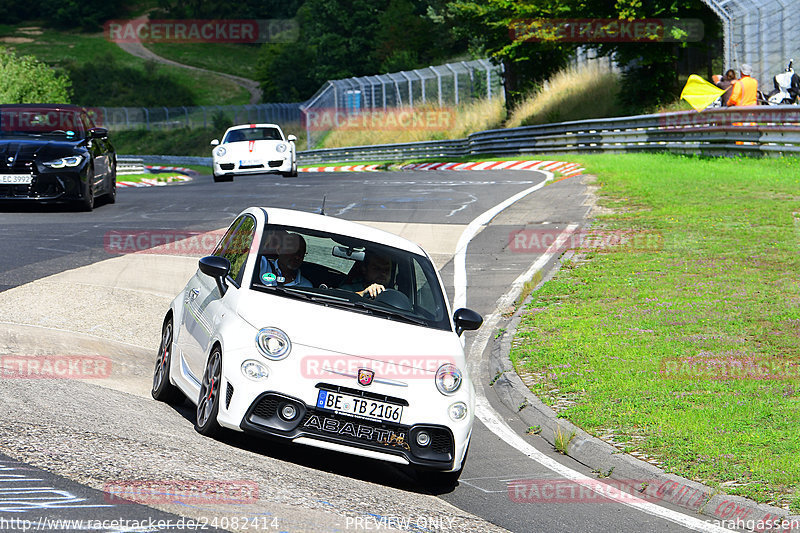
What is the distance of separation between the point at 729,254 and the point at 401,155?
1388 inches

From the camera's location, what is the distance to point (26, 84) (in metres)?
63.9

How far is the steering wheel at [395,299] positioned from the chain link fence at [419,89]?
43.3m

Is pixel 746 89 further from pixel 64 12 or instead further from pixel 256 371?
pixel 64 12

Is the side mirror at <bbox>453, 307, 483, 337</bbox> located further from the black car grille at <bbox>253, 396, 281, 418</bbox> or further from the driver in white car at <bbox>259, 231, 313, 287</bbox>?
the black car grille at <bbox>253, 396, 281, 418</bbox>

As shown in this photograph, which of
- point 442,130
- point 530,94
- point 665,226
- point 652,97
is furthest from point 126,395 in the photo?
point 442,130

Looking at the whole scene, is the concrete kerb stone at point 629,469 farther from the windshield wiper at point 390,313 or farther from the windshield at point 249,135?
the windshield at point 249,135

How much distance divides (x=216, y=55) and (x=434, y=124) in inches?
3138

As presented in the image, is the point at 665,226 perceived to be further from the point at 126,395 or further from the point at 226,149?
the point at 226,149

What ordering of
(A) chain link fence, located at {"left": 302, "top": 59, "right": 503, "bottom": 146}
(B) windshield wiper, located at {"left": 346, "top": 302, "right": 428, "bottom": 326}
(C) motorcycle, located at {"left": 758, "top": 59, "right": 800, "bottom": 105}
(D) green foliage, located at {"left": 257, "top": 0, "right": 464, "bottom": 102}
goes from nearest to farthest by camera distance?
1. (B) windshield wiper, located at {"left": 346, "top": 302, "right": 428, "bottom": 326}
2. (C) motorcycle, located at {"left": 758, "top": 59, "right": 800, "bottom": 105}
3. (A) chain link fence, located at {"left": 302, "top": 59, "right": 503, "bottom": 146}
4. (D) green foliage, located at {"left": 257, "top": 0, "right": 464, "bottom": 102}

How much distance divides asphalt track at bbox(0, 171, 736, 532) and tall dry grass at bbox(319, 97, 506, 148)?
3426cm

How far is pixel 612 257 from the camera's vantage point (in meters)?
15.1

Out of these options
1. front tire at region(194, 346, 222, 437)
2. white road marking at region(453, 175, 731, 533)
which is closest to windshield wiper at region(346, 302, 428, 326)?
front tire at region(194, 346, 222, 437)

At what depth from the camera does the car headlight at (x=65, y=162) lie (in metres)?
18.0

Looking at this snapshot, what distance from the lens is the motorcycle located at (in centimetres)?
2688
